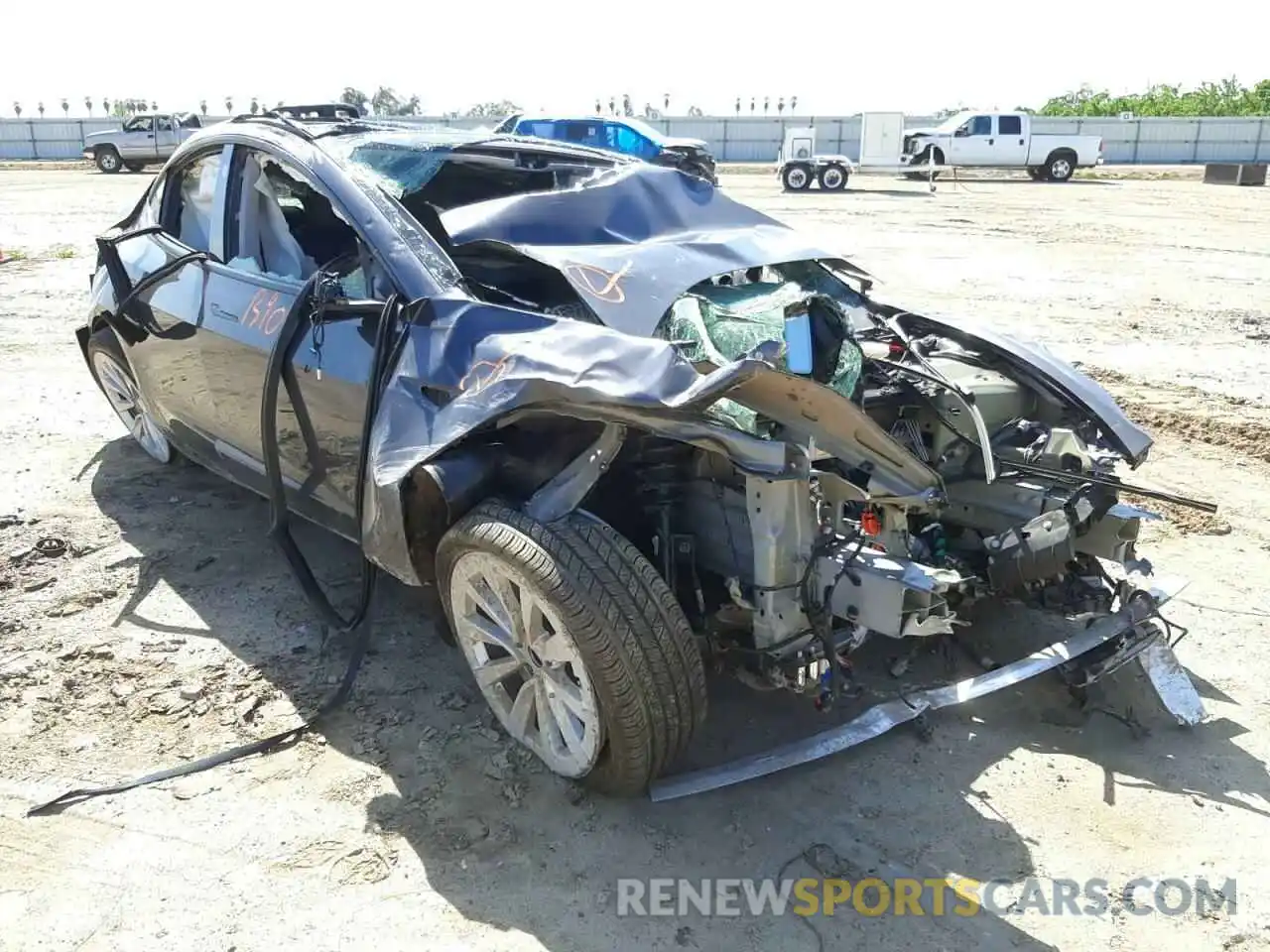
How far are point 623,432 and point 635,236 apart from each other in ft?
3.95

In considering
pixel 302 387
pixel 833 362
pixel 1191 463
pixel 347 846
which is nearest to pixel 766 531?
pixel 833 362

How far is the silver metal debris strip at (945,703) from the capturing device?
285 centimetres

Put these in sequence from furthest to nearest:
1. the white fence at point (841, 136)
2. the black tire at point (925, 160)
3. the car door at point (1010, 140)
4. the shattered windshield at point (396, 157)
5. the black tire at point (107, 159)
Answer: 1. the white fence at point (841, 136)
2. the black tire at point (107, 159)
3. the car door at point (1010, 140)
4. the black tire at point (925, 160)
5. the shattered windshield at point (396, 157)

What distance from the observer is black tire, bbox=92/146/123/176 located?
3048cm

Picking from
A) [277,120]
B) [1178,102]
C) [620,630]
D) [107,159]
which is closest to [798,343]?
[620,630]

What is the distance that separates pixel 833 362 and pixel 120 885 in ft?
8.38

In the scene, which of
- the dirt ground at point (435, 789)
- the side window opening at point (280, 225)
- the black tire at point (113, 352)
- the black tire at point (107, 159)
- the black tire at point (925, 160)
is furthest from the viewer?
the black tire at point (107, 159)

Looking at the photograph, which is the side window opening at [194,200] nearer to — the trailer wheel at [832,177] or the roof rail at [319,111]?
the roof rail at [319,111]

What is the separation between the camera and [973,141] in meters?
29.4

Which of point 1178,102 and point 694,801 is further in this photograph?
point 1178,102

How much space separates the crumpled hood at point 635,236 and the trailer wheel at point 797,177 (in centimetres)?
2312

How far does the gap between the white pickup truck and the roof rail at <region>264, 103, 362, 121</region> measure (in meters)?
26.6

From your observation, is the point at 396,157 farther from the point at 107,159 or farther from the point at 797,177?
the point at 107,159

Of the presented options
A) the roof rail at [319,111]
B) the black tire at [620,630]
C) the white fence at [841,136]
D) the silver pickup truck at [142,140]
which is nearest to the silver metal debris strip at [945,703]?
the black tire at [620,630]
